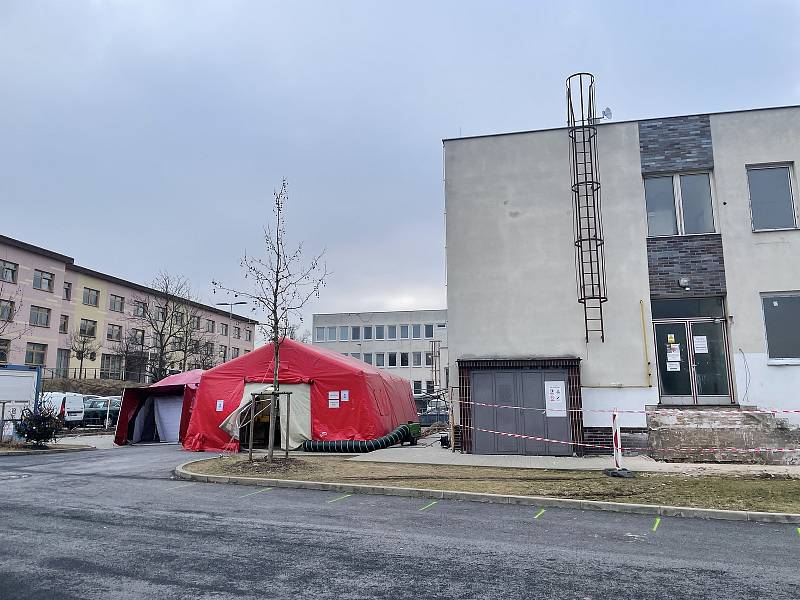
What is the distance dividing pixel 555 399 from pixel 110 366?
50.5m

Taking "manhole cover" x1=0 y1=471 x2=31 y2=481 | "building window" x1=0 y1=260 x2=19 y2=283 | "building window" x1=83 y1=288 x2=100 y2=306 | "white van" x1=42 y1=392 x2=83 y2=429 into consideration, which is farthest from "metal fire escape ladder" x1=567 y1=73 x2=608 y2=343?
"building window" x1=83 y1=288 x2=100 y2=306

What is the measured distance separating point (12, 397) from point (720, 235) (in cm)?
2267

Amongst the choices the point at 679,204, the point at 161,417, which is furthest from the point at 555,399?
the point at 161,417

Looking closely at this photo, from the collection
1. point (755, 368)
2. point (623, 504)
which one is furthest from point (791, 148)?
point (623, 504)

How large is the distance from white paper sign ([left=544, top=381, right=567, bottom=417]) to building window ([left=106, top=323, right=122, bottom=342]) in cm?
5028

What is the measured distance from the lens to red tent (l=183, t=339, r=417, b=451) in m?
19.0

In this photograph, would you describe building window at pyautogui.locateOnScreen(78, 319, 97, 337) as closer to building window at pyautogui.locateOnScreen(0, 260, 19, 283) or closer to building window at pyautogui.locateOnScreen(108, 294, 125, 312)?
building window at pyautogui.locateOnScreen(108, 294, 125, 312)

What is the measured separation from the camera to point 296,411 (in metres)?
19.2

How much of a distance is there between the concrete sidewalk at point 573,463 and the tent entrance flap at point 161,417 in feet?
39.9

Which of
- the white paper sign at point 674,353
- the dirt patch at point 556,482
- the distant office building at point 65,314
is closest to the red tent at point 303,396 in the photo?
the dirt patch at point 556,482

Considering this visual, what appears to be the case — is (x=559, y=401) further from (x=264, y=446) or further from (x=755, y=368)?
(x=264, y=446)

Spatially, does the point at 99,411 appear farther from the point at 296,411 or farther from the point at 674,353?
the point at 674,353

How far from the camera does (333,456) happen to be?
16.7 metres

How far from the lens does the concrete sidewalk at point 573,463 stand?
12172 mm
